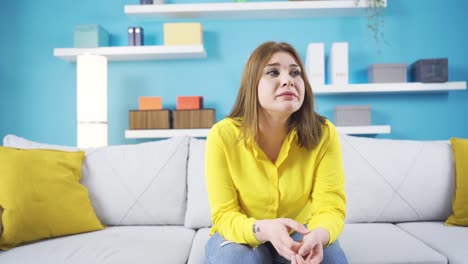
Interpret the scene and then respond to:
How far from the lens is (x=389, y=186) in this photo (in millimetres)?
1802

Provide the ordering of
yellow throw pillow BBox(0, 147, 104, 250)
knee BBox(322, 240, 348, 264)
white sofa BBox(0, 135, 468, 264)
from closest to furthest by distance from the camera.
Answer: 1. knee BBox(322, 240, 348, 264)
2. yellow throw pillow BBox(0, 147, 104, 250)
3. white sofa BBox(0, 135, 468, 264)

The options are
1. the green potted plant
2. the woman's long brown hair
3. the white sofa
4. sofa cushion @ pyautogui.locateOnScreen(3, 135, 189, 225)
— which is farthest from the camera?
the green potted plant

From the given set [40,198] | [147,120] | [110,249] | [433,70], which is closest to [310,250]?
[110,249]

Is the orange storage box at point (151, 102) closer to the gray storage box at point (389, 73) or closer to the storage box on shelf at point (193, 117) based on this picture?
the storage box on shelf at point (193, 117)

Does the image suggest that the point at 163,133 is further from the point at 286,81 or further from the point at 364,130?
the point at 286,81

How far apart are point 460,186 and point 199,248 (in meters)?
1.26

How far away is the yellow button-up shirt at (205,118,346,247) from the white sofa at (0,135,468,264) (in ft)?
1.20

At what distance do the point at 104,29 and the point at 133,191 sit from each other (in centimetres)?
151

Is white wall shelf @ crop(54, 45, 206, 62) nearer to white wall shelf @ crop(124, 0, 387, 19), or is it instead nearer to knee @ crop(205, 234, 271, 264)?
white wall shelf @ crop(124, 0, 387, 19)

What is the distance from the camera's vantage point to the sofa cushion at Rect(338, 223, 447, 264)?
130 cm

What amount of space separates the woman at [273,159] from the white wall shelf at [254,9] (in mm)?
1471

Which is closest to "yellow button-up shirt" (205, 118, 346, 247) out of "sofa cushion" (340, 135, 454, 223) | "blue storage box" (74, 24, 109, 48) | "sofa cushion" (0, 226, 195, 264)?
"sofa cushion" (0, 226, 195, 264)

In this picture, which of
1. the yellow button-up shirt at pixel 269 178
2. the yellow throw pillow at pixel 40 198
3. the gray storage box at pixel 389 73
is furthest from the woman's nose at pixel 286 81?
the gray storage box at pixel 389 73

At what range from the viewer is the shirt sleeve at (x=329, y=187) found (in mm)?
1219
